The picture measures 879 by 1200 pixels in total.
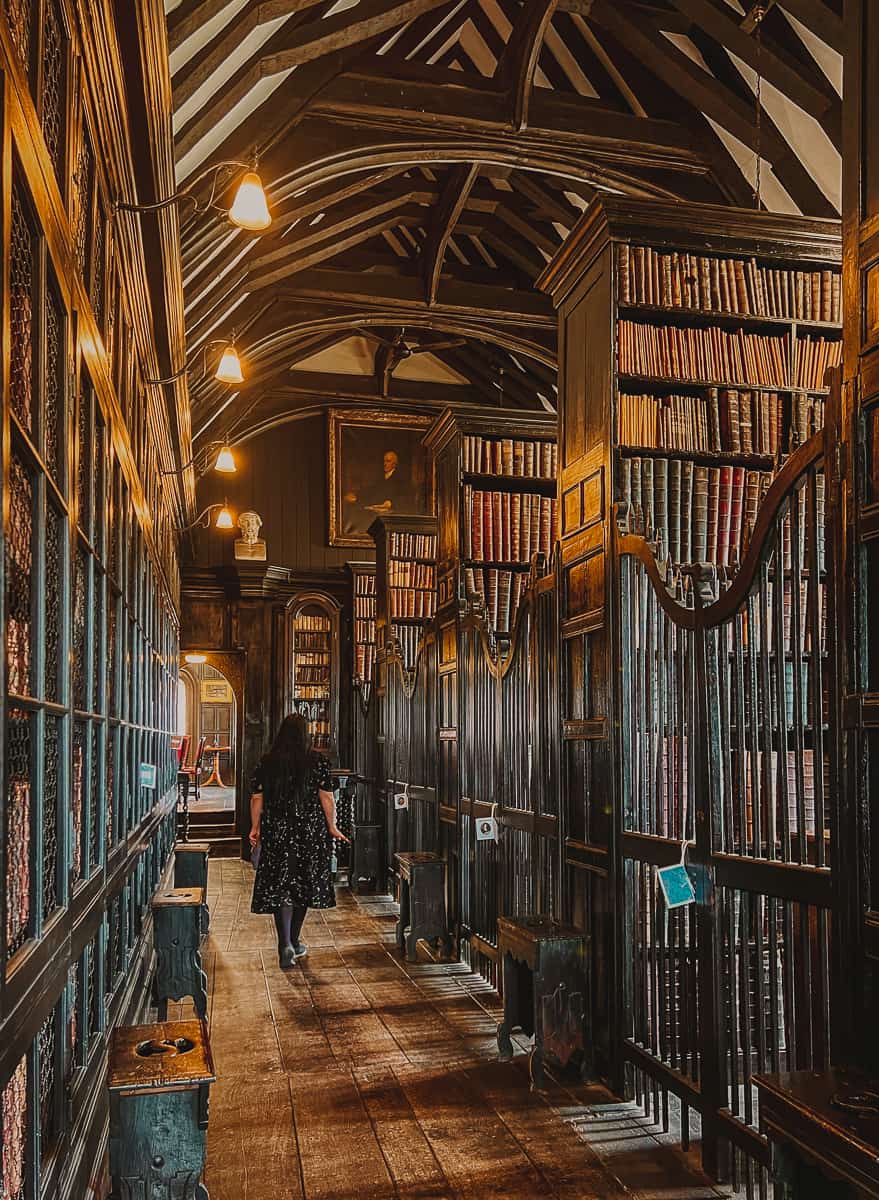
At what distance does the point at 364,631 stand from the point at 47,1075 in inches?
431

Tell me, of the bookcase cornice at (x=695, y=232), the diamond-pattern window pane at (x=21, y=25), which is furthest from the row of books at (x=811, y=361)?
the diamond-pattern window pane at (x=21, y=25)

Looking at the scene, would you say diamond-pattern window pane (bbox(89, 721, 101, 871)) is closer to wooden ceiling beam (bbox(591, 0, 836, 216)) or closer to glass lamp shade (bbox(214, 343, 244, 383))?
glass lamp shade (bbox(214, 343, 244, 383))

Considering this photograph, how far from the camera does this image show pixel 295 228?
9.47 m

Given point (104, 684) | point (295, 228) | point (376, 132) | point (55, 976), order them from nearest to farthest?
point (55, 976)
point (104, 684)
point (376, 132)
point (295, 228)

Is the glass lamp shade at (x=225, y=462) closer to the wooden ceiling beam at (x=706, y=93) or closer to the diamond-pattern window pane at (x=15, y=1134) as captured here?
the wooden ceiling beam at (x=706, y=93)

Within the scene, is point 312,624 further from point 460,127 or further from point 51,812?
point 51,812

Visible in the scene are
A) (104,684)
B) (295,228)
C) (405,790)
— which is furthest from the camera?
(295,228)

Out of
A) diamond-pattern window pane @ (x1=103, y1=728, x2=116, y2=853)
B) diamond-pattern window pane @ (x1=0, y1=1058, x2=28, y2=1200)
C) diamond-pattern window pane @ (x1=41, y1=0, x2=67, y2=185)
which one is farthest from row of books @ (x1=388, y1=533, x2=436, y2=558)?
diamond-pattern window pane @ (x1=0, y1=1058, x2=28, y2=1200)

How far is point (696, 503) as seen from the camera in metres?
4.65

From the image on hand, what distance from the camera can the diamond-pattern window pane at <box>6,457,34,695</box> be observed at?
6.61ft

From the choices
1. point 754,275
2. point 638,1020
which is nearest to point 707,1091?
point 638,1020

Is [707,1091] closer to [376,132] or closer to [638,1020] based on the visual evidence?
[638,1020]

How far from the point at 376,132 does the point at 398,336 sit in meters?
5.69

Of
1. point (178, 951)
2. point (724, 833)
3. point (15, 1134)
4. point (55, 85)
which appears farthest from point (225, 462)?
point (15, 1134)
